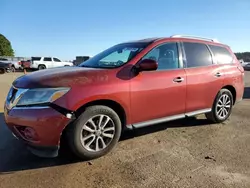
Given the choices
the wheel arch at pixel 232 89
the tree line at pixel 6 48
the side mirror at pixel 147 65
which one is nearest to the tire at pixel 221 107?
Result: the wheel arch at pixel 232 89

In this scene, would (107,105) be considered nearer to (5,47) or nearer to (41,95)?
(41,95)

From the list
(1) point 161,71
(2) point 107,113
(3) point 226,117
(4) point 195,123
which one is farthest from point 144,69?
(3) point 226,117

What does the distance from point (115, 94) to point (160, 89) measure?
2.91ft

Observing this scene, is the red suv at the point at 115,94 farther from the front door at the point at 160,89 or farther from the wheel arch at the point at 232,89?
the wheel arch at the point at 232,89

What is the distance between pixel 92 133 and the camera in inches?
149

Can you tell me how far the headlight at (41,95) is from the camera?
3424 millimetres

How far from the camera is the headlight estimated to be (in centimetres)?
342

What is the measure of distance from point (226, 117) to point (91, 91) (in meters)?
3.57

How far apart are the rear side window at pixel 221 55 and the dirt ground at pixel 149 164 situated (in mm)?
1601

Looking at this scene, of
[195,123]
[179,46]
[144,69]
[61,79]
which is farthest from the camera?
[195,123]

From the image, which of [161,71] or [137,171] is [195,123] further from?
[137,171]

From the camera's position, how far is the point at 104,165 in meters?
3.62

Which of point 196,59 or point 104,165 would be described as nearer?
point 104,165

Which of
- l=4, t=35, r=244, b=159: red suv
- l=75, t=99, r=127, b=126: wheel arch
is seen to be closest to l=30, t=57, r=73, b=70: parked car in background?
l=4, t=35, r=244, b=159: red suv
